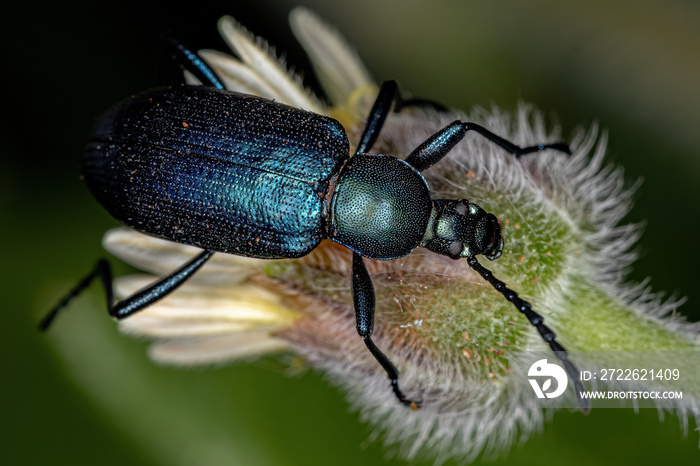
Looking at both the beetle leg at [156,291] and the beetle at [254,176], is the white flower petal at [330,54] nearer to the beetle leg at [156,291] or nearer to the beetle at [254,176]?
the beetle at [254,176]

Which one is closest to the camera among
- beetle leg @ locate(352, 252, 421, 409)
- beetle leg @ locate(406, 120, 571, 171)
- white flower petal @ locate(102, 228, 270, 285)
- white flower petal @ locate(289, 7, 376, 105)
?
beetle leg @ locate(352, 252, 421, 409)

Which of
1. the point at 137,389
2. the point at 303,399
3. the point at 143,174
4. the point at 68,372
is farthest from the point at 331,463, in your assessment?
the point at 143,174

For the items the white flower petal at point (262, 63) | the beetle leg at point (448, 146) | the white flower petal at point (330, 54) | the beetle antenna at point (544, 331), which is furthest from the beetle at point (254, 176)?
the white flower petal at point (330, 54)

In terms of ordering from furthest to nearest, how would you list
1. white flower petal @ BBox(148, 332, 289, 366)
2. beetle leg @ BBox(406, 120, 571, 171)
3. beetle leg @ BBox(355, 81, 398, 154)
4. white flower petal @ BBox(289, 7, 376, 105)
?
white flower petal @ BBox(289, 7, 376, 105) < white flower petal @ BBox(148, 332, 289, 366) < beetle leg @ BBox(355, 81, 398, 154) < beetle leg @ BBox(406, 120, 571, 171)

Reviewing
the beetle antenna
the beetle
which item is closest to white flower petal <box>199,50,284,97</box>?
the beetle

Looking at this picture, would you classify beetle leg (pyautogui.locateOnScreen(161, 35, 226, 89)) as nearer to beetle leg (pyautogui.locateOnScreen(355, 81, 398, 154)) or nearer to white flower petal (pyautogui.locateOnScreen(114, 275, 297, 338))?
beetle leg (pyautogui.locateOnScreen(355, 81, 398, 154))

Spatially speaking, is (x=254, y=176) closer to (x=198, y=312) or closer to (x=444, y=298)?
(x=198, y=312)
